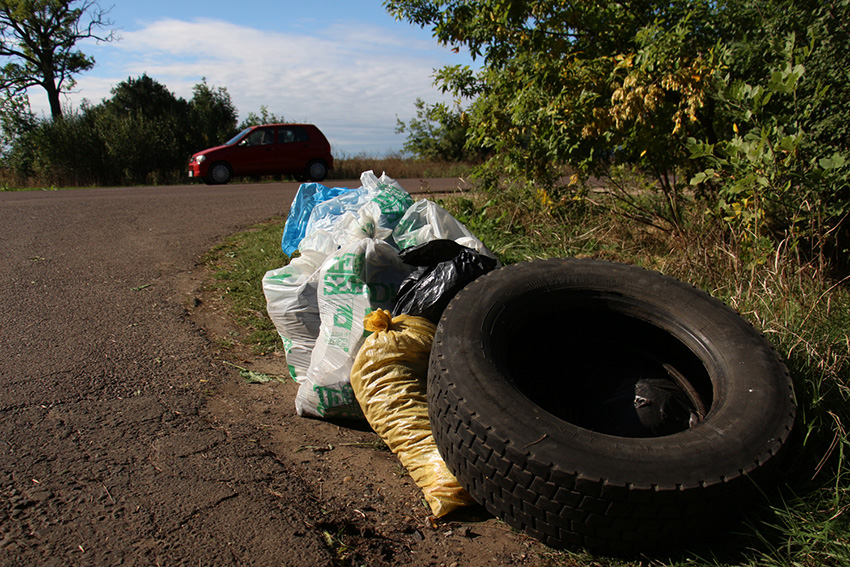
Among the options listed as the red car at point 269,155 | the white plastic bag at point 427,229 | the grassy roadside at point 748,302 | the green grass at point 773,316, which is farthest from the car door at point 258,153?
the white plastic bag at point 427,229

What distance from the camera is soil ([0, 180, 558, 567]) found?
1.96 m

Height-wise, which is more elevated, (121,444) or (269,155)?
(269,155)

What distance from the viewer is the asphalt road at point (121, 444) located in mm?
1933

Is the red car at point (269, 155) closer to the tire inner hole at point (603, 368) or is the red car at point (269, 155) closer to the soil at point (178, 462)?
the soil at point (178, 462)

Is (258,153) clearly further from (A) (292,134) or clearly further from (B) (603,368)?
(B) (603,368)

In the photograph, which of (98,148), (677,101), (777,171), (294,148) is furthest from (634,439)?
(98,148)

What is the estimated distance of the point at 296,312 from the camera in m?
3.43

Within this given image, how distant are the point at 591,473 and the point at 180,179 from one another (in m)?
22.2

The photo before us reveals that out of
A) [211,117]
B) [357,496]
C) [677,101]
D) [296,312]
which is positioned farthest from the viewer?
[211,117]

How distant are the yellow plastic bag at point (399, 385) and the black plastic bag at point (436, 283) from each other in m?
0.12

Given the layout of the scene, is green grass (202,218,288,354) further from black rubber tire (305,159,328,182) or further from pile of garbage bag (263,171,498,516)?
black rubber tire (305,159,328,182)

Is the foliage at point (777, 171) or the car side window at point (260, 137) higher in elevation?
the car side window at point (260, 137)

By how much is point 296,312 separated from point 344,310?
1.51ft

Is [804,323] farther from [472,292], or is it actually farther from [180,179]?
[180,179]
